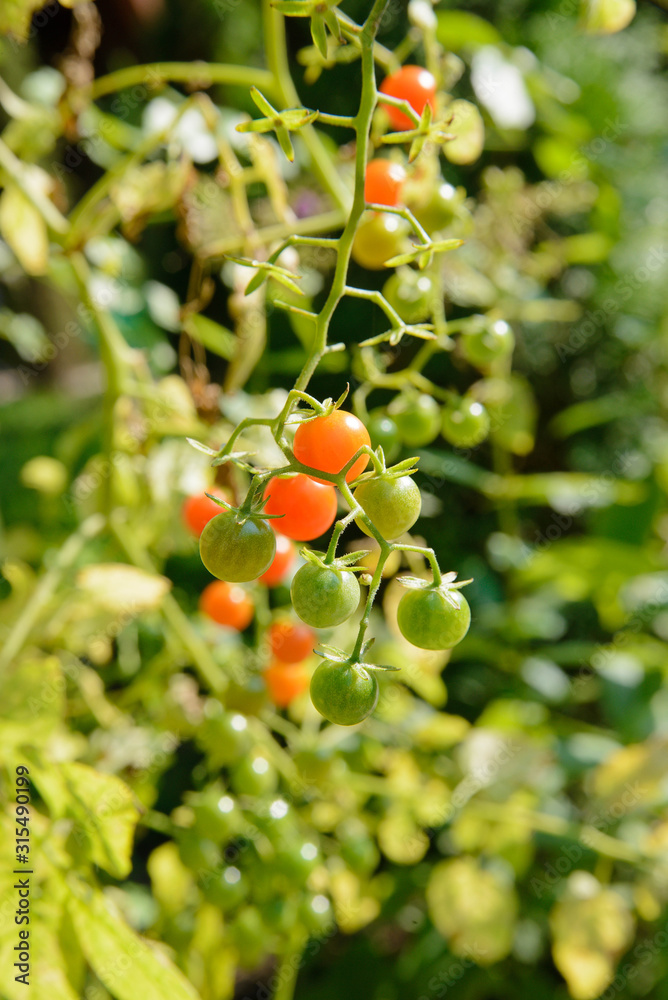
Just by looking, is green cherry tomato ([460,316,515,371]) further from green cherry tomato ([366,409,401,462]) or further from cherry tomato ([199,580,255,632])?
cherry tomato ([199,580,255,632])

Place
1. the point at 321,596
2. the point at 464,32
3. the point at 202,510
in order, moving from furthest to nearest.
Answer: the point at 464,32 → the point at 202,510 → the point at 321,596

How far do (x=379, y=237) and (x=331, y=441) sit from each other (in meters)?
0.21

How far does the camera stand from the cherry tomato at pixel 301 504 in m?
0.39

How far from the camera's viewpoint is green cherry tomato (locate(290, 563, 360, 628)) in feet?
1.10

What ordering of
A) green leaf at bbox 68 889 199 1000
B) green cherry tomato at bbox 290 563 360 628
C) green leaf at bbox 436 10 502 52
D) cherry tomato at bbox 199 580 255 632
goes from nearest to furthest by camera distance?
green cherry tomato at bbox 290 563 360 628 → green leaf at bbox 68 889 199 1000 → cherry tomato at bbox 199 580 255 632 → green leaf at bbox 436 10 502 52

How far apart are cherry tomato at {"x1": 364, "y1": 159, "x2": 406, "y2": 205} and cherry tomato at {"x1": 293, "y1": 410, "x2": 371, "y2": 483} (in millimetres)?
214

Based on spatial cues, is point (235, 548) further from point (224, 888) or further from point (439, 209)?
point (224, 888)

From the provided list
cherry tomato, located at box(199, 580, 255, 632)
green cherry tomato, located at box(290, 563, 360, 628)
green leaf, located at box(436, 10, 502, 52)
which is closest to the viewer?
green cherry tomato, located at box(290, 563, 360, 628)

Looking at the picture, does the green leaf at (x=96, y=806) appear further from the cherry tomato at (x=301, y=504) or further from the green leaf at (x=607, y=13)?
the green leaf at (x=607, y=13)

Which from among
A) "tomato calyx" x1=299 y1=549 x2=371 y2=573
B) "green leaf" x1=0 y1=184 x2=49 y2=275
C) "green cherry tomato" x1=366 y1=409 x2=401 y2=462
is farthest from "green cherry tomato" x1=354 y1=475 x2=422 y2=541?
"green leaf" x1=0 y1=184 x2=49 y2=275

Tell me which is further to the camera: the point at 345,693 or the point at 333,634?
the point at 333,634

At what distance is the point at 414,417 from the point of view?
0.53m

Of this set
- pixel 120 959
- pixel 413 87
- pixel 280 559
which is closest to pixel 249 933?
pixel 120 959

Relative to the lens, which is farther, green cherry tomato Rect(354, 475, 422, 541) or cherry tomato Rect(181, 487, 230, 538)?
cherry tomato Rect(181, 487, 230, 538)
